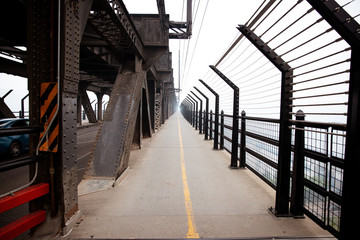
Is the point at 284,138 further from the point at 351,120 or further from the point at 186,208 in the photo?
the point at 186,208

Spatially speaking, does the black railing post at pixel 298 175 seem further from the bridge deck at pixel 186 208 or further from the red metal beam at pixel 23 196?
the red metal beam at pixel 23 196

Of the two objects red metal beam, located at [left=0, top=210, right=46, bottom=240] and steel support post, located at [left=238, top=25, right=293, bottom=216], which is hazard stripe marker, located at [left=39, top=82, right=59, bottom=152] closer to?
red metal beam, located at [left=0, top=210, right=46, bottom=240]

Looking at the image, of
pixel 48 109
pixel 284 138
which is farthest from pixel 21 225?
pixel 284 138

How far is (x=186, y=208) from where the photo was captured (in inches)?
155

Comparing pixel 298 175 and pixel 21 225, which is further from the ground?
pixel 298 175

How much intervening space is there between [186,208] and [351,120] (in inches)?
113

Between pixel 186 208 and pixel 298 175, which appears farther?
pixel 186 208

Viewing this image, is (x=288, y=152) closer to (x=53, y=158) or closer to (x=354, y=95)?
(x=354, y=95)

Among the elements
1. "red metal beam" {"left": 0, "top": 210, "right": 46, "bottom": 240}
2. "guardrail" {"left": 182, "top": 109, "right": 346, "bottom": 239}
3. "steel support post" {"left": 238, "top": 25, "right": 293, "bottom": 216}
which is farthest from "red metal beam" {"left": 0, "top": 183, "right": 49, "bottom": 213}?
"guardrail" {"left": 182, "top": 109, "right": 346, "bottom": 239}

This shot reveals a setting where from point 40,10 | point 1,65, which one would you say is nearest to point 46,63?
point 40,10

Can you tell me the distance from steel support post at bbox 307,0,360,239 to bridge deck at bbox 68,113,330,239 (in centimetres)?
100

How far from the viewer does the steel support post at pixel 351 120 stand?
2.18 m

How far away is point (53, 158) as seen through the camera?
3076 mm

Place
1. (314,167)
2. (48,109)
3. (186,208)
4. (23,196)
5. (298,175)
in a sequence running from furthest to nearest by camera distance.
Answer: (186,208), (298,175), (314,167), (48,109), (23,196)
